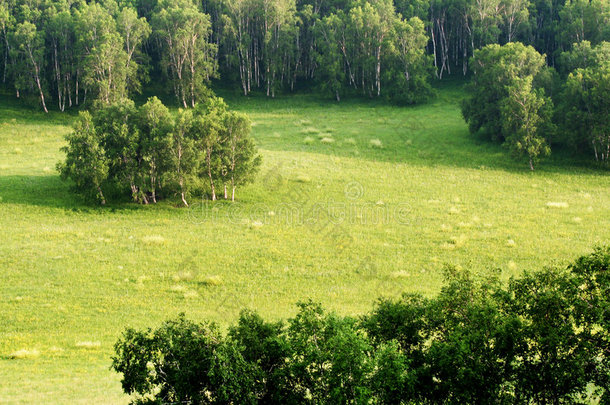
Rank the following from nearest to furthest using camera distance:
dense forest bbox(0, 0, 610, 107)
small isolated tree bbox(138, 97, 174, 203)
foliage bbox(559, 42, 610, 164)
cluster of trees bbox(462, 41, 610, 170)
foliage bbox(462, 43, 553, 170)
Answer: small isolated tree bbox(138, 97, 174, 203), foliage bbox(559, 42, 610, 164), cluster of trees bbox(462, 41, 610, 170), foliage bbox(462, 43, 553, 170), dense forest bbox(0, 0, 610, 107)

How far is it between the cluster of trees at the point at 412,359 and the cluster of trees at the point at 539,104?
50.8m

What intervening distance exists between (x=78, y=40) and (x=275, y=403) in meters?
87.2

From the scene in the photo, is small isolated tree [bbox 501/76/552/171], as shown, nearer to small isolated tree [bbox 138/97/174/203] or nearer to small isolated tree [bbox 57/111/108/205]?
small isolated tree [bbox 138/97/174/203]

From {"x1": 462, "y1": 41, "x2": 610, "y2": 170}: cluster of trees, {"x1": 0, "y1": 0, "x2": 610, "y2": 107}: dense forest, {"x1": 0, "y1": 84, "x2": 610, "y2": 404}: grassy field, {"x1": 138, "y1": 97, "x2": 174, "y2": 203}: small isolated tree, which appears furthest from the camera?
{"x1": 0, "y1": 0, "x2": 610, "y2": 107}: dense forest

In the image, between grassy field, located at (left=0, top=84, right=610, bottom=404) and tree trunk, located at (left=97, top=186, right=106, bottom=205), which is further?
tree trunk, located at (left=97, top=186, right=106, bottom=205)

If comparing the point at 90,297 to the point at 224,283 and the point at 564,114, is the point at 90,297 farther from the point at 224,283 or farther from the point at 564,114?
the point at 564,114

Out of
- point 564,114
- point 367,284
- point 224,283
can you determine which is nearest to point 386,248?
point 367,284

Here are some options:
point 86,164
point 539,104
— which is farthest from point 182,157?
point 539,104

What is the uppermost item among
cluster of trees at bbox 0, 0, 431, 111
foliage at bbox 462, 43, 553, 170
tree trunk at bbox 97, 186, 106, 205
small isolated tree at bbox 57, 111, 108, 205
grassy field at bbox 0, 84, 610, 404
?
cluster of trees at bbox 0, 0, 431, 111

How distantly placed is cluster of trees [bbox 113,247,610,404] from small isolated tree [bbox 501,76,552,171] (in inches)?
1946

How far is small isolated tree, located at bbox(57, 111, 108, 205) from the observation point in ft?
183

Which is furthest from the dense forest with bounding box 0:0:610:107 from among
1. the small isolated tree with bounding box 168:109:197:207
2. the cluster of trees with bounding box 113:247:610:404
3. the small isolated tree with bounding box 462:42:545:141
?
the cluster of trees with bounding box 113:247:610:404

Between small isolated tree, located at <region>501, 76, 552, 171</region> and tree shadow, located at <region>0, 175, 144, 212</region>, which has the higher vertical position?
small isolated tree, located at <region>501, 76, 552, 171</region>

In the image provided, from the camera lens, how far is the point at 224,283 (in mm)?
42250
